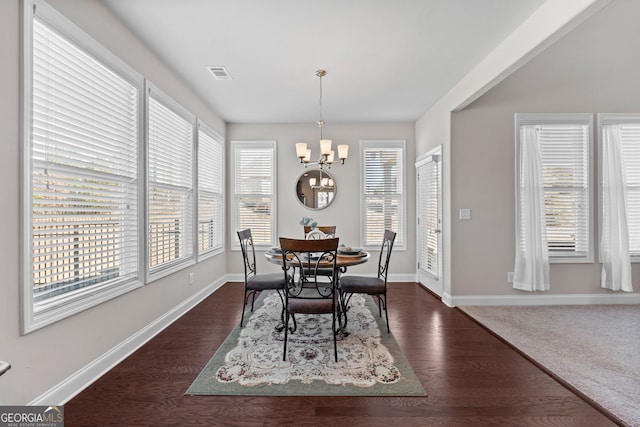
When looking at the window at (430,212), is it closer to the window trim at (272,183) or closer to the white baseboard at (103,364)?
the window trim at (272,183)

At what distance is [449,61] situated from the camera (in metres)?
3.20

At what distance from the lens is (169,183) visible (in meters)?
3.36

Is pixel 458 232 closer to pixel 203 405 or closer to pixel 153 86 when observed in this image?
pixel 203 405

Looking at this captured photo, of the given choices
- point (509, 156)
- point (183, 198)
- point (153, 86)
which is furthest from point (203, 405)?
point (509, 156)

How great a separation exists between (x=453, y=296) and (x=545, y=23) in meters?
2.97

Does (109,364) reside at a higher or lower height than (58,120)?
lower

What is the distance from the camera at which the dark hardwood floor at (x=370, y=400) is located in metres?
1.83

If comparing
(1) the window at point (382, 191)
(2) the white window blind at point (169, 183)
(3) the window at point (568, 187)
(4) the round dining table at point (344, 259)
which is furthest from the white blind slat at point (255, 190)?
(3) the window at point (568, 187)

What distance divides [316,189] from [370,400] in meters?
3.71

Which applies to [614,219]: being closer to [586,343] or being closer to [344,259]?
[586,343]

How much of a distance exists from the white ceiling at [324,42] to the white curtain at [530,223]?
4.30ft

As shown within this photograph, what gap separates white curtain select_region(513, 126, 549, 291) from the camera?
382 centimetres

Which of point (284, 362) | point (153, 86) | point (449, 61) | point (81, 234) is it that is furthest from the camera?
point (449, 61)

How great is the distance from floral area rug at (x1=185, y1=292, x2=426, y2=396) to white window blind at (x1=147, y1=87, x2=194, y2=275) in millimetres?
1139
